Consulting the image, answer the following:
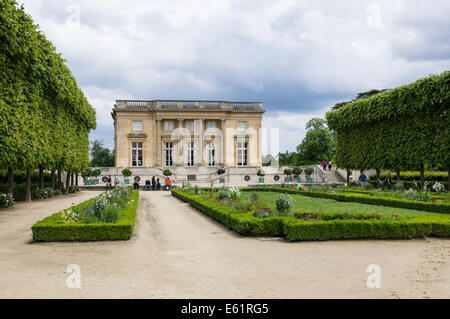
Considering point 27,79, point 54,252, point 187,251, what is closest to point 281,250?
point 187,251

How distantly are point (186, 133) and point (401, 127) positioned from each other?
103ft

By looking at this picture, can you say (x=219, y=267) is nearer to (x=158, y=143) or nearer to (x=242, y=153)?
(x=158, y=143)

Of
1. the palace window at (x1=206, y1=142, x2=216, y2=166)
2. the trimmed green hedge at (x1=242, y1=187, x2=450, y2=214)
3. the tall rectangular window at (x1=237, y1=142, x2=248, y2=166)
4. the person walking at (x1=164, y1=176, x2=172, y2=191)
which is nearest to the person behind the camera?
the trimmed green hedge at (x1=242, y1=187, x2=450, y2=214)

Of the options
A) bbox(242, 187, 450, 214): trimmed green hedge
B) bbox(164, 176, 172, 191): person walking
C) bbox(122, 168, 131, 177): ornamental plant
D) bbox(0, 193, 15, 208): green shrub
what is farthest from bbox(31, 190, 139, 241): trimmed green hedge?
bbox(122, 168, 131, 177): ornamental plant

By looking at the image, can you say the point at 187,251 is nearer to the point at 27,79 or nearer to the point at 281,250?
the point at 281,250

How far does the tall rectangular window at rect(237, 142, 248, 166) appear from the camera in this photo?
52.9m

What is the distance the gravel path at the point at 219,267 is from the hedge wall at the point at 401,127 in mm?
14744

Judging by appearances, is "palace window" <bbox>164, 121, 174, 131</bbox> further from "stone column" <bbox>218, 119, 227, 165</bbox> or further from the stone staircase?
the stone staircase

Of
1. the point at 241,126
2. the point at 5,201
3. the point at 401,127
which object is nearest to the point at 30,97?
the point at 5,201

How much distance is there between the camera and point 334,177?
4266 centimetres

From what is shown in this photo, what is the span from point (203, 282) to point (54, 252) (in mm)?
3865

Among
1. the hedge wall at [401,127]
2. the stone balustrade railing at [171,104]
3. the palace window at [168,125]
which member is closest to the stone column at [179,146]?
the palace window at [168,125]

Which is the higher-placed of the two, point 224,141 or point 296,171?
point 224,141

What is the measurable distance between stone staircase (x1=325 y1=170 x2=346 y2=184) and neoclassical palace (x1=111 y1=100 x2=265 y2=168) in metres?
12.1
